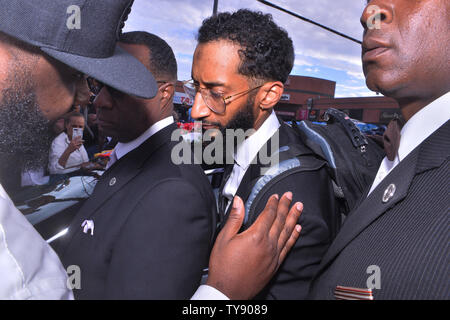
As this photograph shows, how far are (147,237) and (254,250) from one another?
0.50 metres

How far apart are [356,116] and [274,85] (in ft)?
144

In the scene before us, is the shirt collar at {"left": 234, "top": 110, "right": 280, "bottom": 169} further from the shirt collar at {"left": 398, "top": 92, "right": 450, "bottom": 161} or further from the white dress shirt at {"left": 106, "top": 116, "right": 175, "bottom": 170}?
the shirt collar at {"left": 398, "top": 92, "right": 450, "bottom": 161}

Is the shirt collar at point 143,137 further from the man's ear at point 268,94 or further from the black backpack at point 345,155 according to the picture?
the black backpack at point 345,155

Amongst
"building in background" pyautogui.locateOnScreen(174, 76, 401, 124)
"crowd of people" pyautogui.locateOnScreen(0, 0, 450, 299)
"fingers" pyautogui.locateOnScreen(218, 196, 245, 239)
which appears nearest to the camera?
"crowd of people" pyautogui.locateOnScreen(0, 0, 450, 299)

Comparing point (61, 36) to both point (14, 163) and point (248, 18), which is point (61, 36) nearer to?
point (14, 163)

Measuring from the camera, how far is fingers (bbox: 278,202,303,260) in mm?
1398

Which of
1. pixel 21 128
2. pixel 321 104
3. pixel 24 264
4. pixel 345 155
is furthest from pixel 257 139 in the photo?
pixel 321 104

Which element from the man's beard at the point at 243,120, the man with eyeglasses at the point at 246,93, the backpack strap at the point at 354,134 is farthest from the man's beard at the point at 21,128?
the backpack strap at the point at 354,134

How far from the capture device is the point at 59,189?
3.57m

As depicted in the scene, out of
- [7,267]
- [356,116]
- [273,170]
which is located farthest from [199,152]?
[356,116]

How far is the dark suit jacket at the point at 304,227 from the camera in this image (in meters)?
1.49

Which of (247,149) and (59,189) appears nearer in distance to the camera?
(247,149)

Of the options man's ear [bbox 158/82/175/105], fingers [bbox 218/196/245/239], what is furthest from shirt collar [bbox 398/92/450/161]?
man's ear [bbox 158/82/175/105]

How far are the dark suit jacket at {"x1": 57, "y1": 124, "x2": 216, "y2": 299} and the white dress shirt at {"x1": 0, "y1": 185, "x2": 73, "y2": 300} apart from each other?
409 mm
